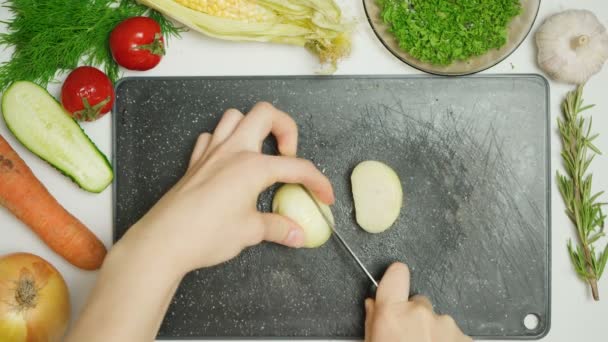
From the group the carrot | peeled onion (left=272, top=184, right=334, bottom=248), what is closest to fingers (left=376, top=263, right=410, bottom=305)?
peeled onion (left=272, top=184, right=334, bottom=248)

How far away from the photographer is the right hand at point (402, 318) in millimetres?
1049

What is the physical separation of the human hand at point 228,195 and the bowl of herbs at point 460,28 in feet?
0.91

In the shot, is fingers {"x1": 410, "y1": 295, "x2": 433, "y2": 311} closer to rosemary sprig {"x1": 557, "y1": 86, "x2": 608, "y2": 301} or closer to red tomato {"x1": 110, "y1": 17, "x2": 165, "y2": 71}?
rosemary sprig {"x1": 557, "y1": 86, "x2": 608, "y2": 301}

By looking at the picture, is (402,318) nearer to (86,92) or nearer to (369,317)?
(369,317)

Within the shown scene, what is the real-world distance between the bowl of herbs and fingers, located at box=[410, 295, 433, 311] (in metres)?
0.43

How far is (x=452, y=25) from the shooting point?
108 cm

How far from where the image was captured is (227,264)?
114 centimetres

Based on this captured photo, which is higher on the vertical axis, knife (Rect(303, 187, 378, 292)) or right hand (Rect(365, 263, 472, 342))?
knife (Rect(303, 187, 378, 292))

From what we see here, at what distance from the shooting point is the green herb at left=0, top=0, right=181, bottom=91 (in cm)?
112

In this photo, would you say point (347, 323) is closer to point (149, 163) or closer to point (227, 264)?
point (227, 264)

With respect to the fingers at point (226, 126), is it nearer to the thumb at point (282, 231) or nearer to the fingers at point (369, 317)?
the thumb at point (282, 231)

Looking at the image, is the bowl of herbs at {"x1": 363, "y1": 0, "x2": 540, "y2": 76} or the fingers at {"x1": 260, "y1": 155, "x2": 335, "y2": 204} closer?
the fingers at {"x1": 260, "y1": 155, "x2": 335, "y2": 204}

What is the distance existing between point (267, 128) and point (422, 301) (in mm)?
438

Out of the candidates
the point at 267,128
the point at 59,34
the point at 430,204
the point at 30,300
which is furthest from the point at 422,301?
the point at 59,34
